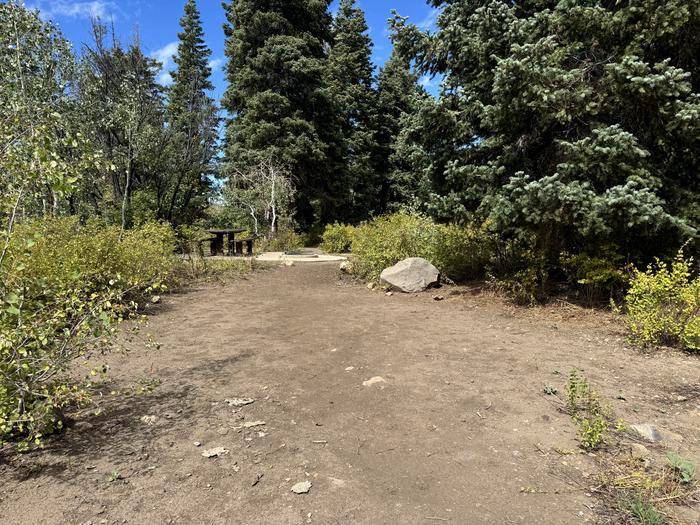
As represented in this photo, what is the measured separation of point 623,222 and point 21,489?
638 centimetres

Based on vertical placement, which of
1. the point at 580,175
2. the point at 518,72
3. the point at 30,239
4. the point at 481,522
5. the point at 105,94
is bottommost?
the point at 481,522

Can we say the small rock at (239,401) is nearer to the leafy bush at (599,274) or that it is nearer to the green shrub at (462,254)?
the leafy bush at (599,274)

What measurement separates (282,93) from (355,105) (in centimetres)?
552

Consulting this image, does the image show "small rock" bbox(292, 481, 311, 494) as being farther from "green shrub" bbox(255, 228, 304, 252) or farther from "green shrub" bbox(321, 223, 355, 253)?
"green shrub" bbox(321, 223, 355, 253)

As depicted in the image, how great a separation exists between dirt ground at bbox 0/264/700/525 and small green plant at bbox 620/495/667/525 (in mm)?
136

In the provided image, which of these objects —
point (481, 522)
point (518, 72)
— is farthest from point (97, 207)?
point (481, 522)

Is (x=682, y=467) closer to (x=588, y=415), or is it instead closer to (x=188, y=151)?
(x=588, y=415)

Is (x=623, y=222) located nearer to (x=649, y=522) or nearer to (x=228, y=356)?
(x=649, y=522)

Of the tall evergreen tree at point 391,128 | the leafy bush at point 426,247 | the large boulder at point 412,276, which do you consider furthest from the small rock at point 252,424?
the tall evergreen tree at point 391,128

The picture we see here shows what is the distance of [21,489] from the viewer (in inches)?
89.7

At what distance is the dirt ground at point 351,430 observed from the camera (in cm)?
218

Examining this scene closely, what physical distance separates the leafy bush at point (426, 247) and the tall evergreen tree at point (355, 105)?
13442 mm

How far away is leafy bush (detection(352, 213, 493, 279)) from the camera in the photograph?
29.5 ft

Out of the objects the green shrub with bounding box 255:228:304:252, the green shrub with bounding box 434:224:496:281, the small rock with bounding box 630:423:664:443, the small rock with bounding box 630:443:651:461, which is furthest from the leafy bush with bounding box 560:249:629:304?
the green shrub with bounding box 255:228:304:252
